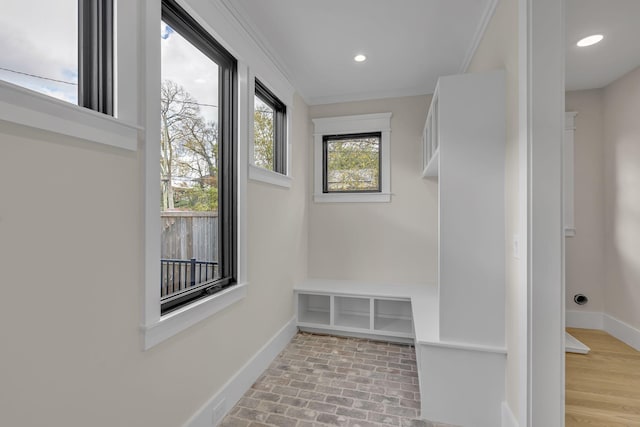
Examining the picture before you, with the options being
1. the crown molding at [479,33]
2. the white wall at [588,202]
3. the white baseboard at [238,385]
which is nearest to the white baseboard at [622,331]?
the white wall at [588,202]

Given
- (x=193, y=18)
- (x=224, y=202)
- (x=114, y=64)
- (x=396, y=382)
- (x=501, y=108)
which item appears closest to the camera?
→ (x=114, y=64)

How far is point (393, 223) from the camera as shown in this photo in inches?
138

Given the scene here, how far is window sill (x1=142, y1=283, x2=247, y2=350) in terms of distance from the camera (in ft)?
4.44

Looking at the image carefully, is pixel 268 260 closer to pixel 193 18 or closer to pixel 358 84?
pixel 193 18

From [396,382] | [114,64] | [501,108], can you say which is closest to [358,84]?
[501,108]

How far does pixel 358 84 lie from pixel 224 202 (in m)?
2.08

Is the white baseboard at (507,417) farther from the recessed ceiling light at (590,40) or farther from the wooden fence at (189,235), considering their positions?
the recessed ceiling light at (590,40)

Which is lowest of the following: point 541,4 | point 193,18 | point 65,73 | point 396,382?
point 396,382

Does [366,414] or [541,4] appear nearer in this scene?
[541,4]

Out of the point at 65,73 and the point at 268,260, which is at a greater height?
the point at 65,73

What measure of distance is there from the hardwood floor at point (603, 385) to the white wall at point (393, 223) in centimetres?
141

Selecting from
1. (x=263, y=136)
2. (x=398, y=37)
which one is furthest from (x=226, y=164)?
(x=398, y=37)

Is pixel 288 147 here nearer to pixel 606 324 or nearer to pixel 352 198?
pixel 352 198

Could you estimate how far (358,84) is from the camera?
3.27 meters
